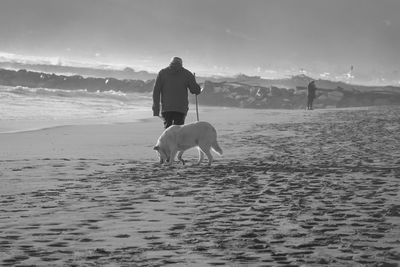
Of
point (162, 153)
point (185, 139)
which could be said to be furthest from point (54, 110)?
point (185, 139)

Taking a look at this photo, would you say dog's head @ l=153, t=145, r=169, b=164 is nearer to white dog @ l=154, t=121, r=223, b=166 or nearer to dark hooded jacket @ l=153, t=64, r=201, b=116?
white dog @ l=154, t=121, r=223, b=166

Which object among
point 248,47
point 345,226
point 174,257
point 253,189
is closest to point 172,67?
point 253,189

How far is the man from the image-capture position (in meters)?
11.1

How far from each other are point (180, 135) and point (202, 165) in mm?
472

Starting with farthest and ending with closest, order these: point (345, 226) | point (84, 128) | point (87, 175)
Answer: point (84, 128) → point (87, 175) → point (345, 226)

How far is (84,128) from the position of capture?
55.4 feet

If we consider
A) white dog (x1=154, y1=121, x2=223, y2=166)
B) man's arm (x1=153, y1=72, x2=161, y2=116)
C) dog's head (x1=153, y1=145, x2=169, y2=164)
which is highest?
man's arm (x1=153, y1=72, x2=161, y2=116)

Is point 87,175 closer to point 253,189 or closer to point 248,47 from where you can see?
point 253,189

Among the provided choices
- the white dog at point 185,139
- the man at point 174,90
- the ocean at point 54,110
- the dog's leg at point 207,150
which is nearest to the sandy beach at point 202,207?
the dog's leg at point 207,150

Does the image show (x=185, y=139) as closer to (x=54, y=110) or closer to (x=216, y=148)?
(x=216, y=148)

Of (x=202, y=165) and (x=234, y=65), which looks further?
(x=234, y=65)

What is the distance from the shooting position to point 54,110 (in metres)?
24.7

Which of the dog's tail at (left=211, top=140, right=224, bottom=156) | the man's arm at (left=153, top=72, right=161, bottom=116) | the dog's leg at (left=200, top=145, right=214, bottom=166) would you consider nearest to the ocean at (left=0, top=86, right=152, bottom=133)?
the man's arm at (left=153, top=72, right=161, bottom=116)

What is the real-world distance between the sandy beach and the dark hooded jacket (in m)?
0.78
